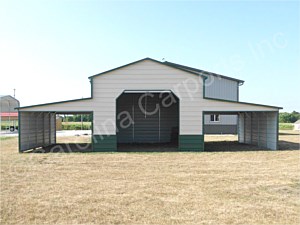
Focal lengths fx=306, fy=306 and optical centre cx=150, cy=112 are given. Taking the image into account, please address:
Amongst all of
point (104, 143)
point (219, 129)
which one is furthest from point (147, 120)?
point (219, 129)

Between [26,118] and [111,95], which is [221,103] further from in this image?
[26,118]

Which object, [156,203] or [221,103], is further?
[221,103]

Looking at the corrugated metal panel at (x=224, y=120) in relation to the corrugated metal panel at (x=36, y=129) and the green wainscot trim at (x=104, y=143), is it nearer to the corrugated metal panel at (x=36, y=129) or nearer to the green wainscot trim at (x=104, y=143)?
the corrugated metal panel at (x=36, y=129)

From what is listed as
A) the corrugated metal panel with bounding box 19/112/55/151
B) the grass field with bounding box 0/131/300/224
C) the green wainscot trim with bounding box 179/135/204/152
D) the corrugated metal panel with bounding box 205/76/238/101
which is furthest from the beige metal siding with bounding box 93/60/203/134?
the corrugated metal panel with bounding box 205/76/238/101

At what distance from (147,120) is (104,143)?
22.1ft

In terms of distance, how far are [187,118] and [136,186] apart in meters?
7.69

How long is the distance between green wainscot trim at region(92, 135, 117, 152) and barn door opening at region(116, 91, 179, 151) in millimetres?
5920

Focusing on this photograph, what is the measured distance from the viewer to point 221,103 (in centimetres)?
1453

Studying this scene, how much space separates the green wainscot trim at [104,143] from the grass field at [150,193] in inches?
140

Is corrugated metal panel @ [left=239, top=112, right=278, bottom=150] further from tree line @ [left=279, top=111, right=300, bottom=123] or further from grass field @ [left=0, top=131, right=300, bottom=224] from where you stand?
tree line @ [left=279, top=111, right=300, bottom=123]

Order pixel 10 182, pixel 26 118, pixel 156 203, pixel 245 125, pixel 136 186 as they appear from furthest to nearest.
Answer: pixel 245 125 < pixel 26 118 < pixel 10 182 < pixel 136 186 < pixel 156 203

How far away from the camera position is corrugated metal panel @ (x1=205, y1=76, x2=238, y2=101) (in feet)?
90.9

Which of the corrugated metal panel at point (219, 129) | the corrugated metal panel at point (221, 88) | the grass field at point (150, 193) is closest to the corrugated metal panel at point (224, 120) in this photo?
the corrugated metal panel at point (219, 129)

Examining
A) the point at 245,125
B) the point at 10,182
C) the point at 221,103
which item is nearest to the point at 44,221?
the point at 10,182
